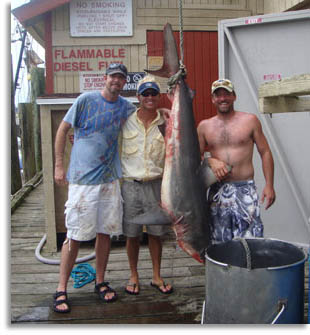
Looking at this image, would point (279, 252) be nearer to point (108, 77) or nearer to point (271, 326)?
point (271, 326)

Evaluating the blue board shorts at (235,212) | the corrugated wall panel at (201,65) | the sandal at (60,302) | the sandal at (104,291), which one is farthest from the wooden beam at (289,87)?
the corrugated wall panel at (201,65)

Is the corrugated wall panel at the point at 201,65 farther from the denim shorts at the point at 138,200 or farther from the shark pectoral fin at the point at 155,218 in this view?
the shark pectoral fin at the point at 155,218

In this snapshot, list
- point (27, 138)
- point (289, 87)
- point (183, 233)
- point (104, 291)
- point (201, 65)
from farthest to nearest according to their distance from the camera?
point (27, 138) → point (201, 65) → point (104, 291) → point (183, 233) → point (289, 87)

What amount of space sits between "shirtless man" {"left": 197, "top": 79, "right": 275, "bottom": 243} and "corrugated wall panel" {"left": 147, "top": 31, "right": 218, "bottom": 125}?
7.77ft

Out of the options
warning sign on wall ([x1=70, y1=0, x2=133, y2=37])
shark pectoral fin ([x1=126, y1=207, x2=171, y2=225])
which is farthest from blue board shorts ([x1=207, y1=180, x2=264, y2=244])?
warning sign on wall ([x1=70, y1=0, x2=133, y2=37])

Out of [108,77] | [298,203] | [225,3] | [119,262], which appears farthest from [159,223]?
[225,3]

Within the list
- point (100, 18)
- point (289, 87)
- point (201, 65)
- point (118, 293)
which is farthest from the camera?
point (201, 65)

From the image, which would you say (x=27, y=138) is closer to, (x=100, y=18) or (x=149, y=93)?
(x=100, y=18)

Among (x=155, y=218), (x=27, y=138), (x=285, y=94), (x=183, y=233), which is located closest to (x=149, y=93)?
(x=155, y=218)

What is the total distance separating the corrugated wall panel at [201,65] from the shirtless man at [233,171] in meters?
2.37

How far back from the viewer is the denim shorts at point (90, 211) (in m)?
2.94

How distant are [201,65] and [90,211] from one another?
301 cm

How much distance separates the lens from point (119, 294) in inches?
125

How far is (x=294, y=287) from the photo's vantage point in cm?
203
